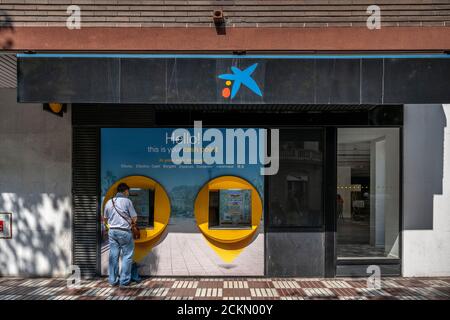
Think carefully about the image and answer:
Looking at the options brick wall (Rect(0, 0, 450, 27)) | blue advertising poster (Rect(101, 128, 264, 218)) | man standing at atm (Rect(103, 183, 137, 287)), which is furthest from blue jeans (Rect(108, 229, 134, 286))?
brick wall (Rect(0, 0, 450, 27))

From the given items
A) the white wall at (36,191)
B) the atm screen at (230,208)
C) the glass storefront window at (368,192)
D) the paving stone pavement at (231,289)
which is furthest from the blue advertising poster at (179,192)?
the glass storefront window at (368,192)

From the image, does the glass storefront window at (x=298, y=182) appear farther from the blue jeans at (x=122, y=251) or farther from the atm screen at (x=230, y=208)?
the blue jeans at (x=122, y=251)

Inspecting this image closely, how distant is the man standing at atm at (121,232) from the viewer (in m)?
6.16

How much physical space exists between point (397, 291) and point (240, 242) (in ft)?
8.97

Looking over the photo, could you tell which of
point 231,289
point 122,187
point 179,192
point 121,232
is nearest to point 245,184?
point 179,192

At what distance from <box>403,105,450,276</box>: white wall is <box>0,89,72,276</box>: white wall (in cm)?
628

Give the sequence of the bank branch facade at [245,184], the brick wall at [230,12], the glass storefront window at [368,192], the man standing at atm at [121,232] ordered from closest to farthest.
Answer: the brick wall at [230,12] < the man standing at atm at [121,232] < the bank branch facade at [245,184] < the glass storefront window at [368,192]

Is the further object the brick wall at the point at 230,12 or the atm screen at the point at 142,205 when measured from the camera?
the atm screen at the point at 142,205

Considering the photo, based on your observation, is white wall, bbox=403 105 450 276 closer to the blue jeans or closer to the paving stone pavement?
the paving stone pavement

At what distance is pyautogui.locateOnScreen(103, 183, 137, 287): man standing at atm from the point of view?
6.16 m

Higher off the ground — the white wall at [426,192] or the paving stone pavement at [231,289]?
the white wall at [426,192]

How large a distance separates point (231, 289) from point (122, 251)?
195 centimetres

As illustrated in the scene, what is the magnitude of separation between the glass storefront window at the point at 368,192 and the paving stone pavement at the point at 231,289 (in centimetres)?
66
